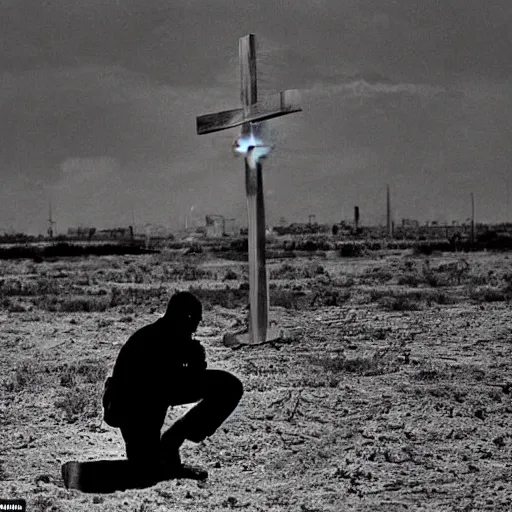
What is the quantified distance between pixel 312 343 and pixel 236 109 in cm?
330

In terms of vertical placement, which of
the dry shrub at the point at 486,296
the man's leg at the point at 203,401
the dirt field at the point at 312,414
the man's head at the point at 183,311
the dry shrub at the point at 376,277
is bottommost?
the dirt field at the point at 312,414

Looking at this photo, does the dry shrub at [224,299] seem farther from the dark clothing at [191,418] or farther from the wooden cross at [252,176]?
the dark clothing at [191,418]

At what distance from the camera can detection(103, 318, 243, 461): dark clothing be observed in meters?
3.81

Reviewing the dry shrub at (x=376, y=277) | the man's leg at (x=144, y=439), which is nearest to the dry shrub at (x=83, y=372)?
the man's leg at (x=144, y=439)

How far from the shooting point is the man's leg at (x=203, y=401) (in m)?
4.02

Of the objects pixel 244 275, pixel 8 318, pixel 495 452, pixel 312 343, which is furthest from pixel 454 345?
pixel 244 275

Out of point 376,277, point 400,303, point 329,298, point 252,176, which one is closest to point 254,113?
point 252,176

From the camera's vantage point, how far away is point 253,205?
25.8 feet

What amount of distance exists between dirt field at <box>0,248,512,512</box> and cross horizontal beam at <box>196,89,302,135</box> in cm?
234

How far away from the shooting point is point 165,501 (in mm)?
4719

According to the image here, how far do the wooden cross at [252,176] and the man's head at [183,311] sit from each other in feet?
11.0

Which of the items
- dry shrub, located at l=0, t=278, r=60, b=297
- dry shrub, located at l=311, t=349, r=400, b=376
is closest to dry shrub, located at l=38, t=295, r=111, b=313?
dry shrub, located at l=0, t=278, r=60, b=297

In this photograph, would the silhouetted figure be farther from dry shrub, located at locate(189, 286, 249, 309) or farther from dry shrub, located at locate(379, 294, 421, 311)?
dry shrub, located at locate(189, 286, 249, 309)

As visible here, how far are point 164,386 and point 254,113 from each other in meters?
3.56
